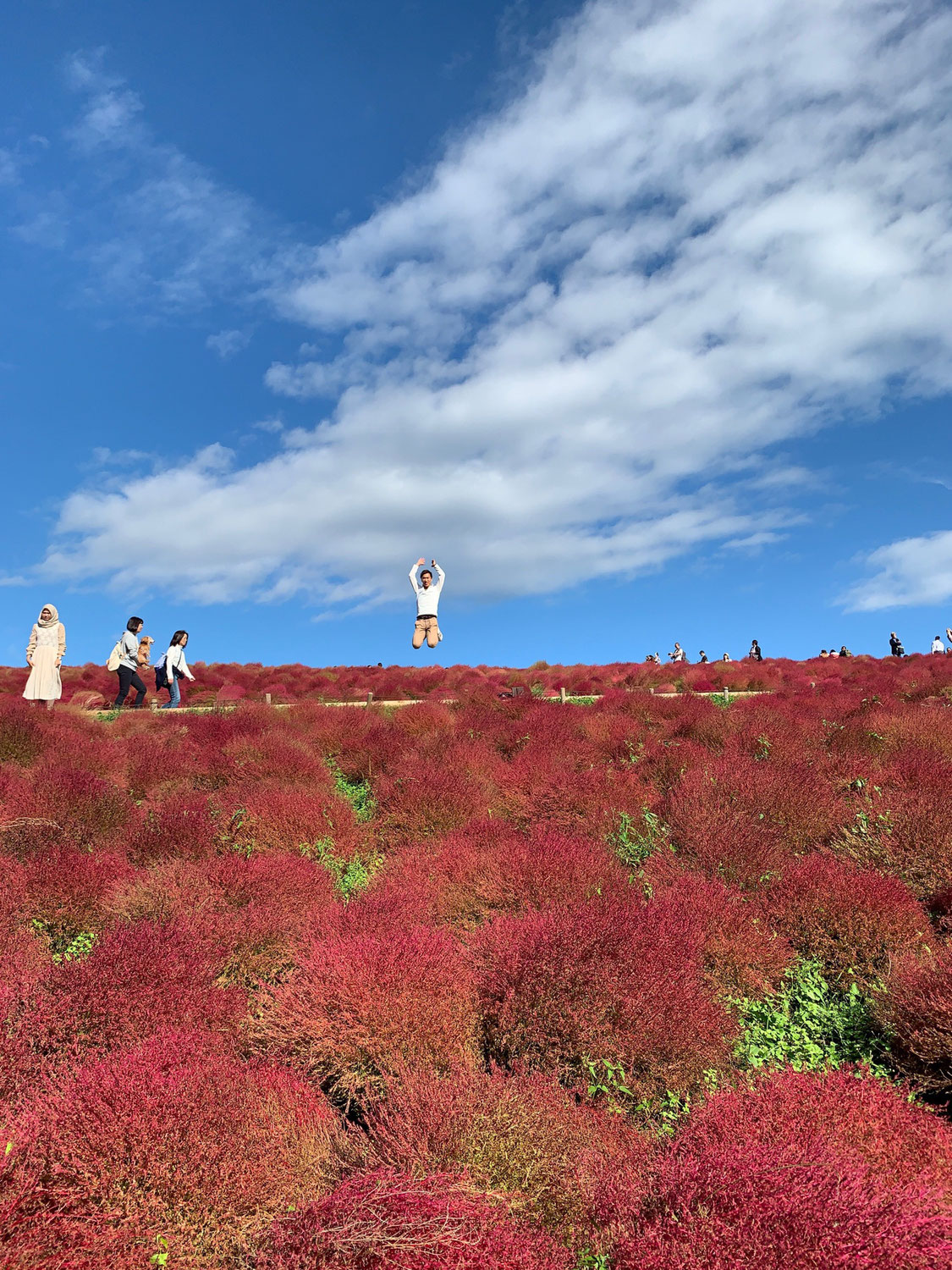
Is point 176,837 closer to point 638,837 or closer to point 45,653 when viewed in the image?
point 638,837

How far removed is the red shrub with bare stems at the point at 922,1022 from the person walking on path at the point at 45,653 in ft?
41.8

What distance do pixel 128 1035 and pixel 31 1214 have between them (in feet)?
3.63

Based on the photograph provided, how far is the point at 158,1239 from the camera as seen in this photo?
2363mm

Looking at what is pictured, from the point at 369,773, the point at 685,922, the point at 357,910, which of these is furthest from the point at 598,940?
the point at 369,773

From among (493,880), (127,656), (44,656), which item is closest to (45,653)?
(44,656)

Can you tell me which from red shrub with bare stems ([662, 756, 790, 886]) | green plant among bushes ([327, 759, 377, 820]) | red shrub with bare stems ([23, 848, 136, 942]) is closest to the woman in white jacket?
green plant among bushes ([327, 759, 377, 820])

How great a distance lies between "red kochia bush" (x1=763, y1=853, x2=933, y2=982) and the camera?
15.6ft

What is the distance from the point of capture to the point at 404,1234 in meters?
2.19

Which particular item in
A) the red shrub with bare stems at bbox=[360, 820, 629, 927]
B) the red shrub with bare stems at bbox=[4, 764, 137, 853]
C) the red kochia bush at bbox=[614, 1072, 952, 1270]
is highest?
the red shrub with bare stems at bbox=[4, 764, 137, 853]

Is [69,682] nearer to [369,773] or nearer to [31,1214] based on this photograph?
[369,773]

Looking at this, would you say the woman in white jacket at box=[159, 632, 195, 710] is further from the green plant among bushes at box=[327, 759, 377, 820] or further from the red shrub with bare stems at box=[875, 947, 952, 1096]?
the red shrub with bare stems at box=[875, 947, 952, 1096]

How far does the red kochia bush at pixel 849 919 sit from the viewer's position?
4766 millimetres

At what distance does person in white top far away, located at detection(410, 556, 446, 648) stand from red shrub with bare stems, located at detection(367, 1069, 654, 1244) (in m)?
10.4

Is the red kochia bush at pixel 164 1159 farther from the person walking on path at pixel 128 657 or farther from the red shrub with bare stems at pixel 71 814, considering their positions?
the person walking on path at pixel 128 657
